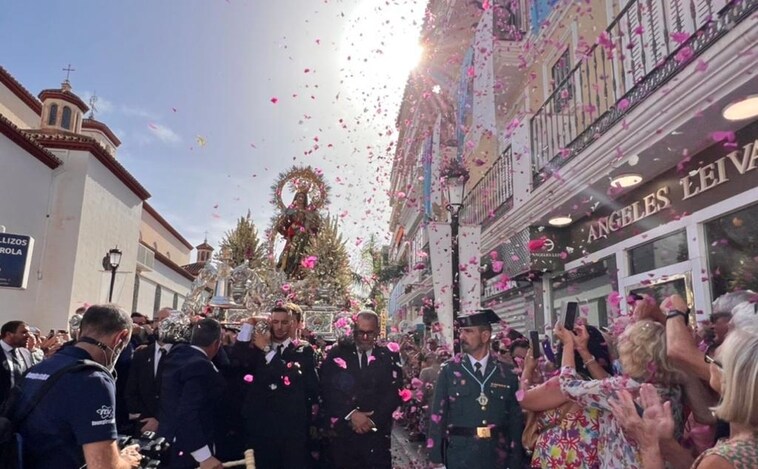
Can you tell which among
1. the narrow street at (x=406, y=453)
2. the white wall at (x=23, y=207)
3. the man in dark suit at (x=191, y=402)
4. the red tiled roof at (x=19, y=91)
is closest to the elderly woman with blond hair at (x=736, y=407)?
the man in dark suit at (x=191, y=402)

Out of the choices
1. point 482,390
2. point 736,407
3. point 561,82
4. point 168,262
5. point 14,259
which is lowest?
point 482,390

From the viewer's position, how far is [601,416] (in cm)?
331

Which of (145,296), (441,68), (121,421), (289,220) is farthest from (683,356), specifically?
(145,296)

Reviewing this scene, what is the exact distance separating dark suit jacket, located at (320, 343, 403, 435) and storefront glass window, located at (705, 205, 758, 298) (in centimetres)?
391

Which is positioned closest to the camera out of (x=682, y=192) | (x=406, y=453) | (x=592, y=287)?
(x=682, y=192)

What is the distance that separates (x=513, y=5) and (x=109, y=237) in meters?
21.1

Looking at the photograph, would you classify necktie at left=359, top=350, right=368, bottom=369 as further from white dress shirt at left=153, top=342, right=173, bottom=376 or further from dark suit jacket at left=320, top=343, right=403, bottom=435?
white dress shirt at left=153, top=342, right=173, bottom=376

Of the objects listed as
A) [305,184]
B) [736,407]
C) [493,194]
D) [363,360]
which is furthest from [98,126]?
[736,407]

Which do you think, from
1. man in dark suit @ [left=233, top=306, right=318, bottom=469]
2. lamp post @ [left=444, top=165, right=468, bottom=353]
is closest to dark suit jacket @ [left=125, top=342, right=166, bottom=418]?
man in dark suit @ [left=233, top=306, right=318, bottom=469]

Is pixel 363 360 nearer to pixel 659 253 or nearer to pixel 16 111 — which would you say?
pixel 659 253

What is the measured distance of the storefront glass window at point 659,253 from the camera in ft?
22.5

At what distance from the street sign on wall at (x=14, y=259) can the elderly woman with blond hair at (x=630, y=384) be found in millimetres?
12597

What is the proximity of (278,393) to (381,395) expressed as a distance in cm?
114

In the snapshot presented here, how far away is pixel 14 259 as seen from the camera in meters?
12.1
